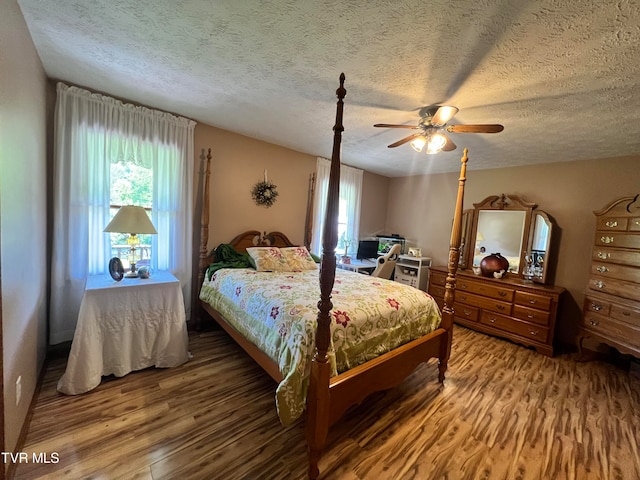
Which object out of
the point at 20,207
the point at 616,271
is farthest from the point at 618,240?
the point at 20,207

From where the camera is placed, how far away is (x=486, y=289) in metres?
3.46

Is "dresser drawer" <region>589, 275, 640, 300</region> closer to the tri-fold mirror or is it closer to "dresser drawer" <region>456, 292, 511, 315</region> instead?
the tri-fold mirror

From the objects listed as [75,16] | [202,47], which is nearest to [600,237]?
[202,47]

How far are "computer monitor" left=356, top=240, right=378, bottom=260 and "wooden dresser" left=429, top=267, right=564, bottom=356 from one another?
1.50 m

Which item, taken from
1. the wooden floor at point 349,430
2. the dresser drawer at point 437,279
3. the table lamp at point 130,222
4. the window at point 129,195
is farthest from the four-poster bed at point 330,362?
the dresser drawer at point 437,279

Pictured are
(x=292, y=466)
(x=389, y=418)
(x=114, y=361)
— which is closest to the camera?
(x=292, y=466)

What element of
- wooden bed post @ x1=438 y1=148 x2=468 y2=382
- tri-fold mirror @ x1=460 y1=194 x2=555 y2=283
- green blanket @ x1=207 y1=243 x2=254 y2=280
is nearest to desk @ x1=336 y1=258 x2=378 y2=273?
tri-fold mirror @ x1=460 y1=194 x2=555 y2=283

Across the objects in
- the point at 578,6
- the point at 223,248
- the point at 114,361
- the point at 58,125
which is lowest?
the point at 114,361

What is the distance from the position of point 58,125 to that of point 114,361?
6.61 ft

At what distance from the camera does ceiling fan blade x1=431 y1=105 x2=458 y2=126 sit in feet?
6.00

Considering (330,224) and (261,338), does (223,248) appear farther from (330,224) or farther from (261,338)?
(330,224)

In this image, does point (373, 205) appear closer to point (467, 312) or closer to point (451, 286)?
point (467, 312)

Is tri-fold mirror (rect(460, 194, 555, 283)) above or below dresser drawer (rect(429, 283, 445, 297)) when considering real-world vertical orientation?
above

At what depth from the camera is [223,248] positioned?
10.2 feet
